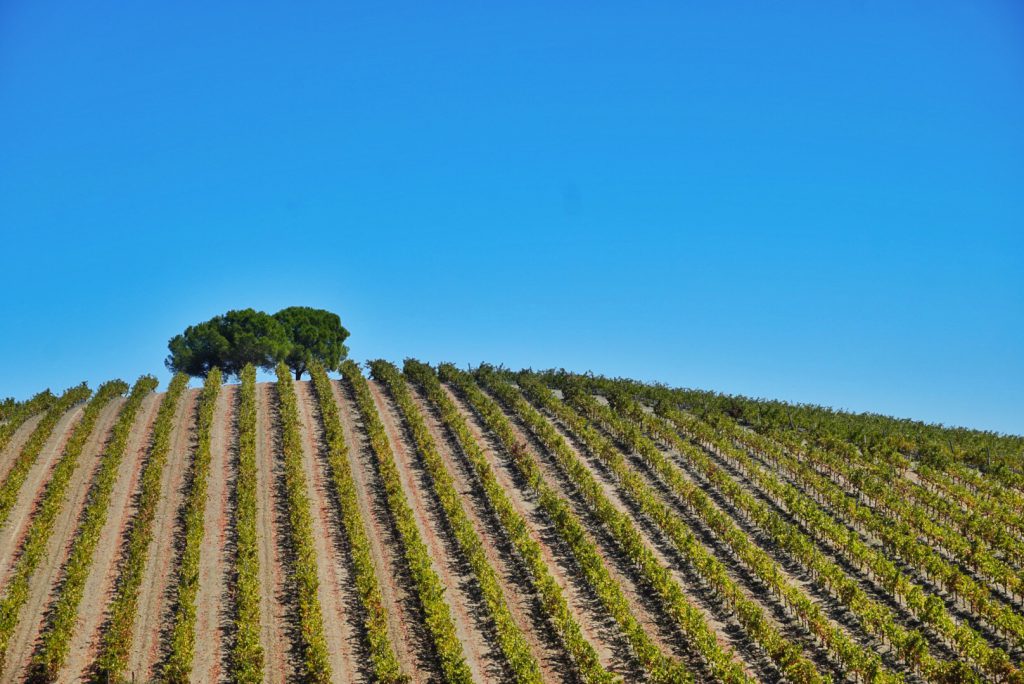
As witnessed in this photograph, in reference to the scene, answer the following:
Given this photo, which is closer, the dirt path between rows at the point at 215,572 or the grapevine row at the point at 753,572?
the grapevine row at the point at 753,572

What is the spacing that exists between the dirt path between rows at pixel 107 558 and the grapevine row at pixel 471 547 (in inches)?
503

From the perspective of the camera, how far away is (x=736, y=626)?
25.9m

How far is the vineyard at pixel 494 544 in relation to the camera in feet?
78.4

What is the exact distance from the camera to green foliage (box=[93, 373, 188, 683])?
2331 centimetres

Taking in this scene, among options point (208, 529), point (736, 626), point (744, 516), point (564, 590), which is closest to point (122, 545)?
point (208, 529)

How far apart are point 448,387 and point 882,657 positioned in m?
33.7

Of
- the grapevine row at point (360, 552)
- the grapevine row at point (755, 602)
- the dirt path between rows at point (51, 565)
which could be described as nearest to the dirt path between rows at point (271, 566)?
the grapevine row at point (360, 552)

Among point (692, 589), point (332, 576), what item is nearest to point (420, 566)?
point (332, 576)

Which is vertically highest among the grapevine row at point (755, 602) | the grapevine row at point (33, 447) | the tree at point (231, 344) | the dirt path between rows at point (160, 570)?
the tree at point (231, 344)

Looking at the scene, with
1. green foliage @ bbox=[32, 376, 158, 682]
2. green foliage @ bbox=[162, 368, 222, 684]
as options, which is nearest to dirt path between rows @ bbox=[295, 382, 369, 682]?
green foliage @ bbox=[162, 368, 222, 684]

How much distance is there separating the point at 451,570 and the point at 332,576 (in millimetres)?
4447

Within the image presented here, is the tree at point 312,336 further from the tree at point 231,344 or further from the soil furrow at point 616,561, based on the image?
the soil furrow at point 616,561

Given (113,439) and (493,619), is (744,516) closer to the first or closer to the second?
(493,619)

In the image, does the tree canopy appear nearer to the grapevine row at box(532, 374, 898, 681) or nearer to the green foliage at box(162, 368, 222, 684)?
the green foliage at box(162, 368, 222, 684)
